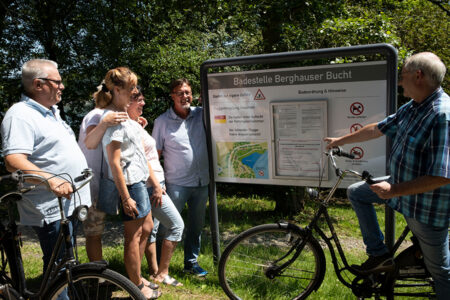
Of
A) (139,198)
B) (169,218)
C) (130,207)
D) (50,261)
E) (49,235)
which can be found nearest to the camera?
(50,261)

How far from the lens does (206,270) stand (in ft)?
14.0

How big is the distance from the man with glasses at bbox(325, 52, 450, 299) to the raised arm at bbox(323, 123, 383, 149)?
291 millimetres

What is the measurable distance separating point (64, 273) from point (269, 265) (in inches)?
64.4

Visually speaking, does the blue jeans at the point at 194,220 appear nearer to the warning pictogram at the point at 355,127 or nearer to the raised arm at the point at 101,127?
the raised arm at the point at 101,127

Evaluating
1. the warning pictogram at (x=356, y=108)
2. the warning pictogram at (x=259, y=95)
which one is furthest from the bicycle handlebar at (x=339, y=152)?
the warning pictogram at (x=259, y=95)

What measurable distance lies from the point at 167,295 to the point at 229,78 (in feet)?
6.87

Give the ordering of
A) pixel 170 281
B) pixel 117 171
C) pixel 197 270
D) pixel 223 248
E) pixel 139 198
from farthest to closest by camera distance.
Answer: pixel 223 248 → pixel 197 270 → pixel 170 281 → pixel 139 198 → pixel 117 171

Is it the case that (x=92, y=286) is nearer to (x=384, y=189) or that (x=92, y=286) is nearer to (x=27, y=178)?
(x=27, y=178)

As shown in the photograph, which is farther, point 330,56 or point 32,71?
point 330,56

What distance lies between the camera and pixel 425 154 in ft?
8.54

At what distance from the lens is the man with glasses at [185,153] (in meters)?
3.96

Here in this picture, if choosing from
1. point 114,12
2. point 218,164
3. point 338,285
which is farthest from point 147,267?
point 114,12

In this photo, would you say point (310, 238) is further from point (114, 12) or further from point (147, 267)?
point (114, 12)

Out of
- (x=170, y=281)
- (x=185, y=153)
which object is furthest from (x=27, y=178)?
(x=170, y=281)
